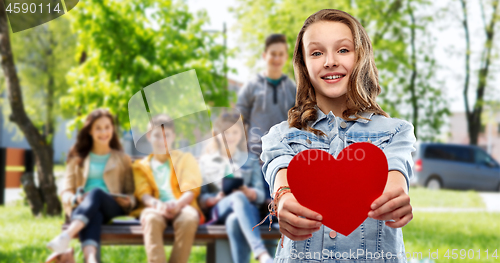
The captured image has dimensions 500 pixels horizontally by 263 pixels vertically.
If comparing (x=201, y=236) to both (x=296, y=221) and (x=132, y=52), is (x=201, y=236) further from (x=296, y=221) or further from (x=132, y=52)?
(x=132, y=52)

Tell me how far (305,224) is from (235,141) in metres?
1.79

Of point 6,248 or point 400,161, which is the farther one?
point 6,248

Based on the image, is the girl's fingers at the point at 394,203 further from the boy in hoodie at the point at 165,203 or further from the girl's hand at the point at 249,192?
the girl's hand at the point at 249,192

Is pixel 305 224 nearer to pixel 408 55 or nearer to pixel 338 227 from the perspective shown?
pixel 338 227

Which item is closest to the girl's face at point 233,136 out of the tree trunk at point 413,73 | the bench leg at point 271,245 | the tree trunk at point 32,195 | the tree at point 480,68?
the bench leg at point 271,245

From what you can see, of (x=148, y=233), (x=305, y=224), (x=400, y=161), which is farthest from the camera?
(x=148, y=233)

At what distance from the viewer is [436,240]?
465cm

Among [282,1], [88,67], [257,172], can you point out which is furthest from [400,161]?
[282,1]

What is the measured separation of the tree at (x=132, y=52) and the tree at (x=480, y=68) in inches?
406

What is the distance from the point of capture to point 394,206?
0.80 m

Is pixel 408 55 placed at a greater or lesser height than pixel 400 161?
greater

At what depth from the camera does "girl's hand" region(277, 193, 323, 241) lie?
824 millimetres

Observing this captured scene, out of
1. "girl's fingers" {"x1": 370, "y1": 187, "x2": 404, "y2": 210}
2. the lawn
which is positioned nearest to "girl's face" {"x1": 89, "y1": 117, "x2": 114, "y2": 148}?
the lawn

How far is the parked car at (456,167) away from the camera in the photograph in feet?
42.2
